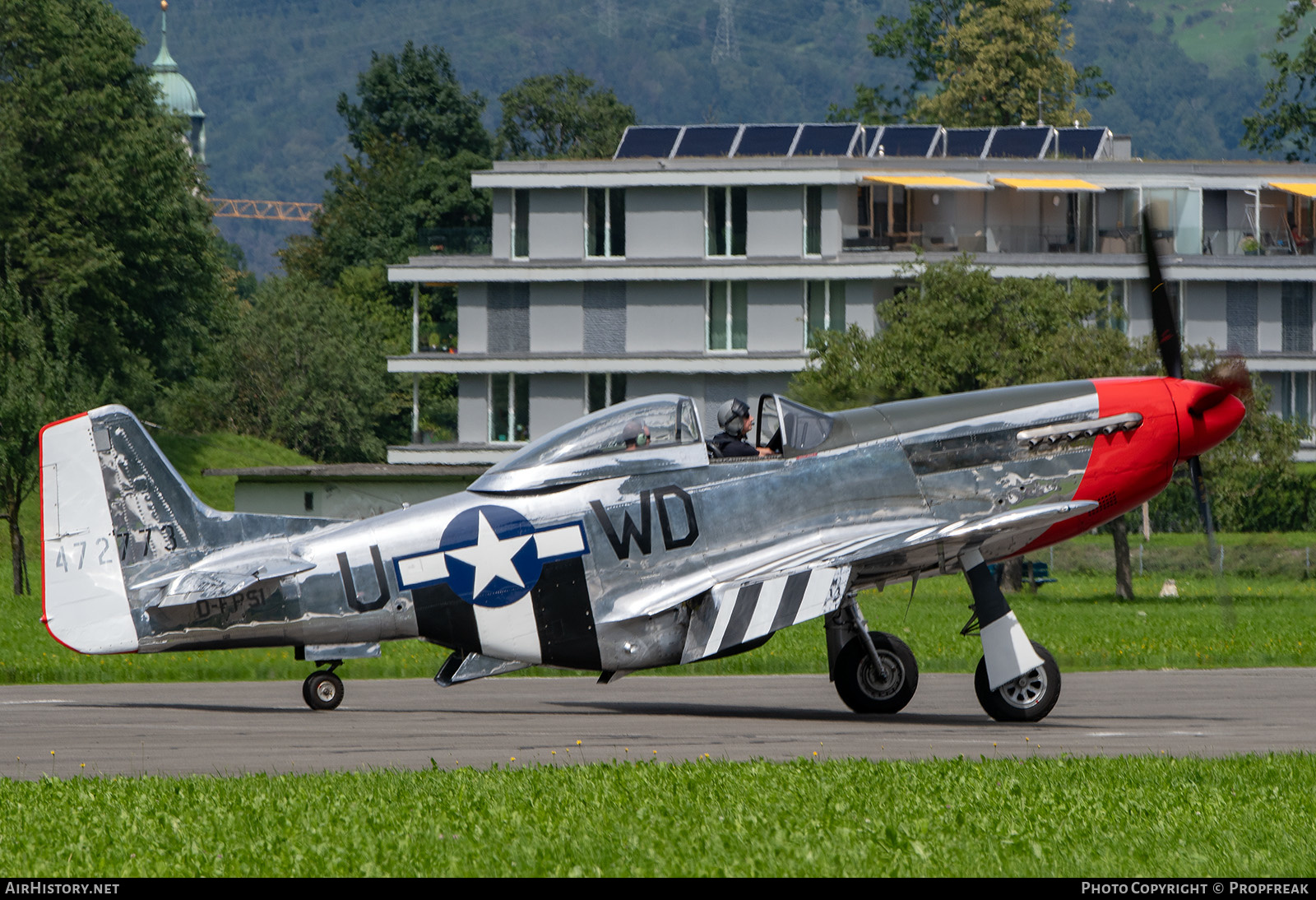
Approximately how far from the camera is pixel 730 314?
61.0m

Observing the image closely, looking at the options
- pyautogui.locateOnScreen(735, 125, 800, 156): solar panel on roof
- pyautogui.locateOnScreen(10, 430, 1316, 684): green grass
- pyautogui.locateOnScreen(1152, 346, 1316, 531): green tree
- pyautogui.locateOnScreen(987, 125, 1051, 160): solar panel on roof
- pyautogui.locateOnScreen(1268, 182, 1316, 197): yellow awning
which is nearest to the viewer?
pyautogui.locateOnScreen(10, 430, 1316, 684): green grass

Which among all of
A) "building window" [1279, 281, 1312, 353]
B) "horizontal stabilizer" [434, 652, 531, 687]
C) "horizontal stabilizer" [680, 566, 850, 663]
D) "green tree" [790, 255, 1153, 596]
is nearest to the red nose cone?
"horizontal stabilizer" [680, 566, 850, 663]

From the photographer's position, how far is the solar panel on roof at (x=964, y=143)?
211 ft

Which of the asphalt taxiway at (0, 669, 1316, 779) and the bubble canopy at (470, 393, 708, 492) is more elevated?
the bubble canopy at (470, 393, 708, 492)

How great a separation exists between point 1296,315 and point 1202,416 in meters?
50.4

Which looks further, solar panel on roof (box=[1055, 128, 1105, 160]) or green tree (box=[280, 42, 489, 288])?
green tree (box=[280, 42, 489, 288])

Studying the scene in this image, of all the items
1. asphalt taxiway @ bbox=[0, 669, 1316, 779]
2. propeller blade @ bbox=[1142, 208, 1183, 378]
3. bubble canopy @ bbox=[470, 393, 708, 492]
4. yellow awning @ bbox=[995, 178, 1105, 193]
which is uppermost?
yellow awning @ bbox=[995, 178, 1105, 193]

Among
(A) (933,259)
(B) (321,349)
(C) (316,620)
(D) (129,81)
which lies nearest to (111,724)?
(C) (316,620)

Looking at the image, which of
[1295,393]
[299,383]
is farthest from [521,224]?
[1295,393]

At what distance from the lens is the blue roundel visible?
1484 cm

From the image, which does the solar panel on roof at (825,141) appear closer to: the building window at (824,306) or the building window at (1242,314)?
the building window at (824,306)

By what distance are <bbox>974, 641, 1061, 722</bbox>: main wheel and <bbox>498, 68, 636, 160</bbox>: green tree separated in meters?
98.5

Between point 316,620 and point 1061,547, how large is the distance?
4065 cm

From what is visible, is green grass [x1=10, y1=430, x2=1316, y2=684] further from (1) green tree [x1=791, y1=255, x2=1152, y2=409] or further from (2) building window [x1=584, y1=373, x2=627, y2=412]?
(2) building window [x1=584, y1=373, x2=627, y2=412]
